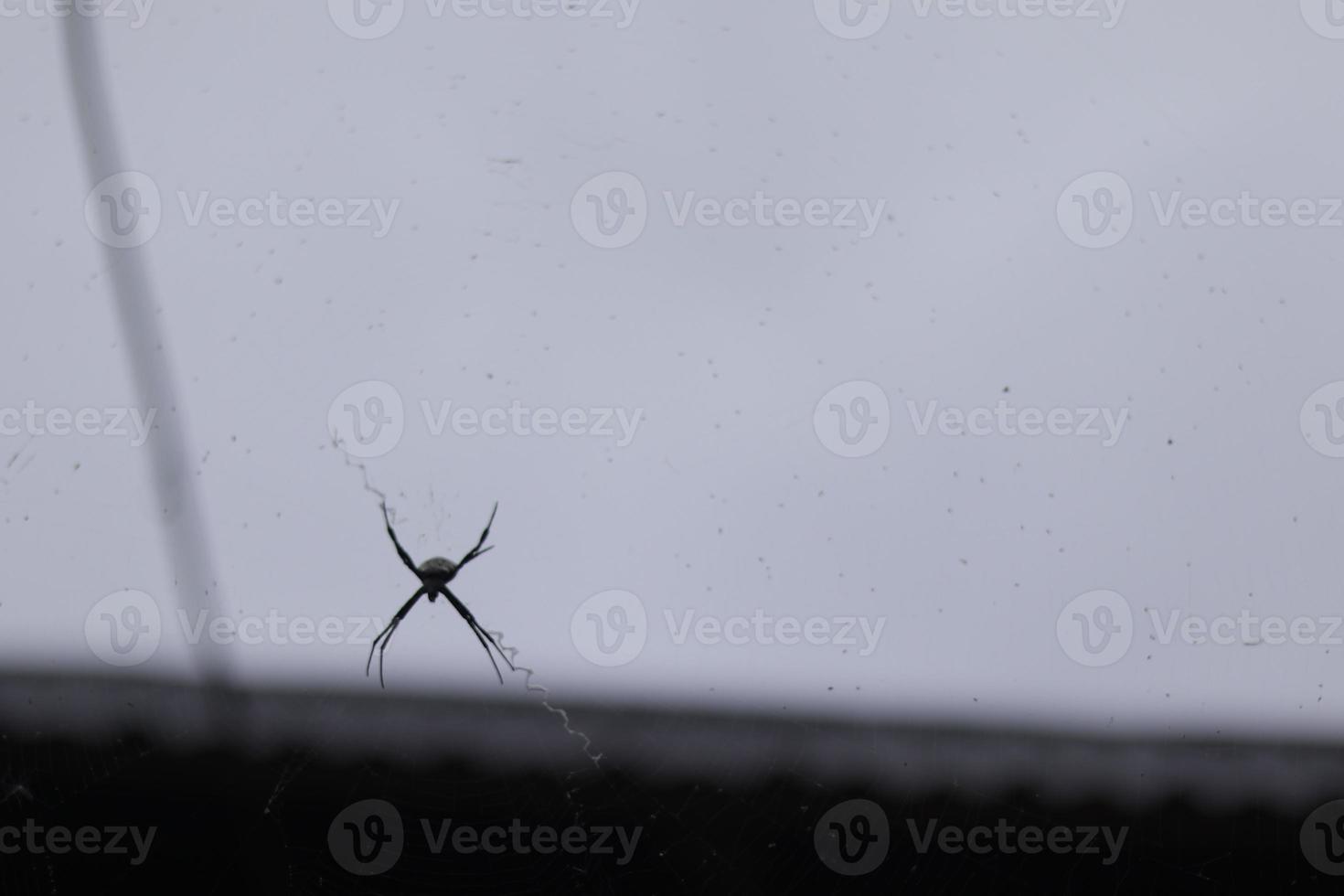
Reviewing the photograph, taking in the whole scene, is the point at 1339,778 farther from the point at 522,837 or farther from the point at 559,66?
the point at 559,66

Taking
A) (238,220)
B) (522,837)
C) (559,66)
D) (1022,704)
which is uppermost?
(559,66)

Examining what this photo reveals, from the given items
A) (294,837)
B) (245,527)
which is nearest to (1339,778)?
(294,837)

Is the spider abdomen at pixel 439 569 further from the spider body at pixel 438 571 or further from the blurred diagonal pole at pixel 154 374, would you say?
the blurred diagonal pole at pixel 154 374

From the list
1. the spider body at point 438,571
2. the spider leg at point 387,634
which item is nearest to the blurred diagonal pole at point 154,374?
the spider leg at point 387,634

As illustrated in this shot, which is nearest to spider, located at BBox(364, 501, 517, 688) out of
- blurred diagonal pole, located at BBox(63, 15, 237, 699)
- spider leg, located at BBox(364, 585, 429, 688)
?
spider leg, located at BBox(364, 585, 429, 688)

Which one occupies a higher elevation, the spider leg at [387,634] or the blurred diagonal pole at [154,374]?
the blurred diagonal pole at [154,374]

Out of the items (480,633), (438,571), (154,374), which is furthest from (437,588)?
(154,374)

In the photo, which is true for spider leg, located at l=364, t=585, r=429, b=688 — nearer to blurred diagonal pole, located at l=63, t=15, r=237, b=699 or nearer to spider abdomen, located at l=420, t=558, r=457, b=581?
spider abdomen, located at l=420, t=558, r=457, b=581
